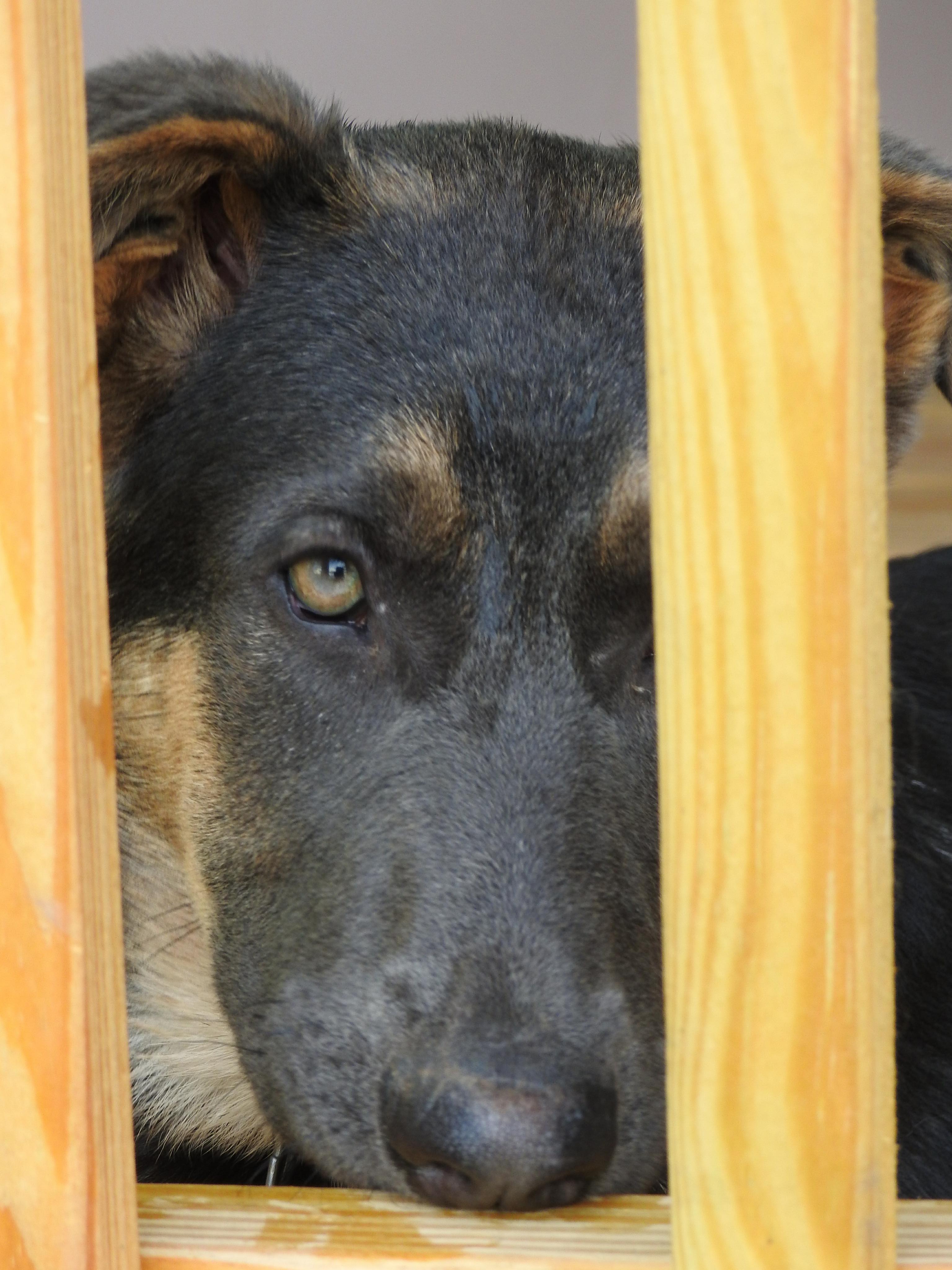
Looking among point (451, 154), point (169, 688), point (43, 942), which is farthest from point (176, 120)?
point (43, 942)

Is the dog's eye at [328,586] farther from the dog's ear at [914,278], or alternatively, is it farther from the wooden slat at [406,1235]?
the dog's ear at [914,278]

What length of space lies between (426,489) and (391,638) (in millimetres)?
213

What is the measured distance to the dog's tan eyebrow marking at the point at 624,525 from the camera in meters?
1.99

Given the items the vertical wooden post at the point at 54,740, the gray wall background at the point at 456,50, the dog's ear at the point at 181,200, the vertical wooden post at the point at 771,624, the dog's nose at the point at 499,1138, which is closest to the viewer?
the vertical wooden post at the point at 771,624

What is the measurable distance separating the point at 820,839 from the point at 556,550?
0.87 metres

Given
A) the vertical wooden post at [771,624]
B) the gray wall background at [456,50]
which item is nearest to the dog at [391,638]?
the vertical wooden post at [771,624]

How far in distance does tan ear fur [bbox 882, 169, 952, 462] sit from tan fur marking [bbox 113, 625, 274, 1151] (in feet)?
4.12

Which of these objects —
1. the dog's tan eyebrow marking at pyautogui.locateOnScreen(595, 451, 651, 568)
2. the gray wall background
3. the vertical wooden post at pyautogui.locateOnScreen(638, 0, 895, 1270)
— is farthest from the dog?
the gray wall background

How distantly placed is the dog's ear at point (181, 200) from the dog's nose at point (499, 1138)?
1186mm

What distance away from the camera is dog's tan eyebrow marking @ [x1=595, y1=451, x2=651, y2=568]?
199 cm

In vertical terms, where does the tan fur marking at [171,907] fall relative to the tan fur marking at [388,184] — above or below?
below

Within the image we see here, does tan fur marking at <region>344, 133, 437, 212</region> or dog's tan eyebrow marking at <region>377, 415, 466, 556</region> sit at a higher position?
tan fur marking at <region>344, 133, 437, 212</region>

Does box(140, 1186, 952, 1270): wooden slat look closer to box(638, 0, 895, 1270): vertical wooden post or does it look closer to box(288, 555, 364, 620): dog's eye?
box(638, 0, 895, 1270): vertical wooden post

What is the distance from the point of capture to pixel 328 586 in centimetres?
202
